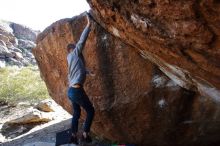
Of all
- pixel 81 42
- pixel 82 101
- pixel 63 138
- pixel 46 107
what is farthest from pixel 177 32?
pixel 46 107

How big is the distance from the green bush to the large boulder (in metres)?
13.8

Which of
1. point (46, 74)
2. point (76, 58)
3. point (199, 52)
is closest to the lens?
point (199, 52)

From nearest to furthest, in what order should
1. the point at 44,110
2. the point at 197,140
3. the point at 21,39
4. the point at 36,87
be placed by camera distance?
the point at 197,140, the point at 44,110, the point at 36,87, the point at 21,39

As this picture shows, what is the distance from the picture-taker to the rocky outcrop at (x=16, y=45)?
1439 inches

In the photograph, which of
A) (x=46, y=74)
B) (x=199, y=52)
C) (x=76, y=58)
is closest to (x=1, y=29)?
(x=46, y=74)

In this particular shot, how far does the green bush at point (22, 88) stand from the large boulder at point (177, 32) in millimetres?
13800

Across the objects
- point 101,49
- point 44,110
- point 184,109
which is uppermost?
point 101,49

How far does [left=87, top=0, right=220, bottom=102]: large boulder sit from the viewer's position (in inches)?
175

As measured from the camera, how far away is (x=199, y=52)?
4.98 meters

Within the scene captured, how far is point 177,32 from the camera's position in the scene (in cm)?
483

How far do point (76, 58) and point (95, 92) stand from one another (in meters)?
0.97

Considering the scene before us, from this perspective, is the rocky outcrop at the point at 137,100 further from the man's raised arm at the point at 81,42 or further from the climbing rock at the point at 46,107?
the climbing rock at the point at 46,107

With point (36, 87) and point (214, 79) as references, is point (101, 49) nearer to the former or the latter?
point (214, 79)

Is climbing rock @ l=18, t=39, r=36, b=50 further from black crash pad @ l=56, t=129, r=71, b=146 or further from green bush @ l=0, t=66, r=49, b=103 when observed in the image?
black crash pad @ l=56, t=129, r=71, b=146
